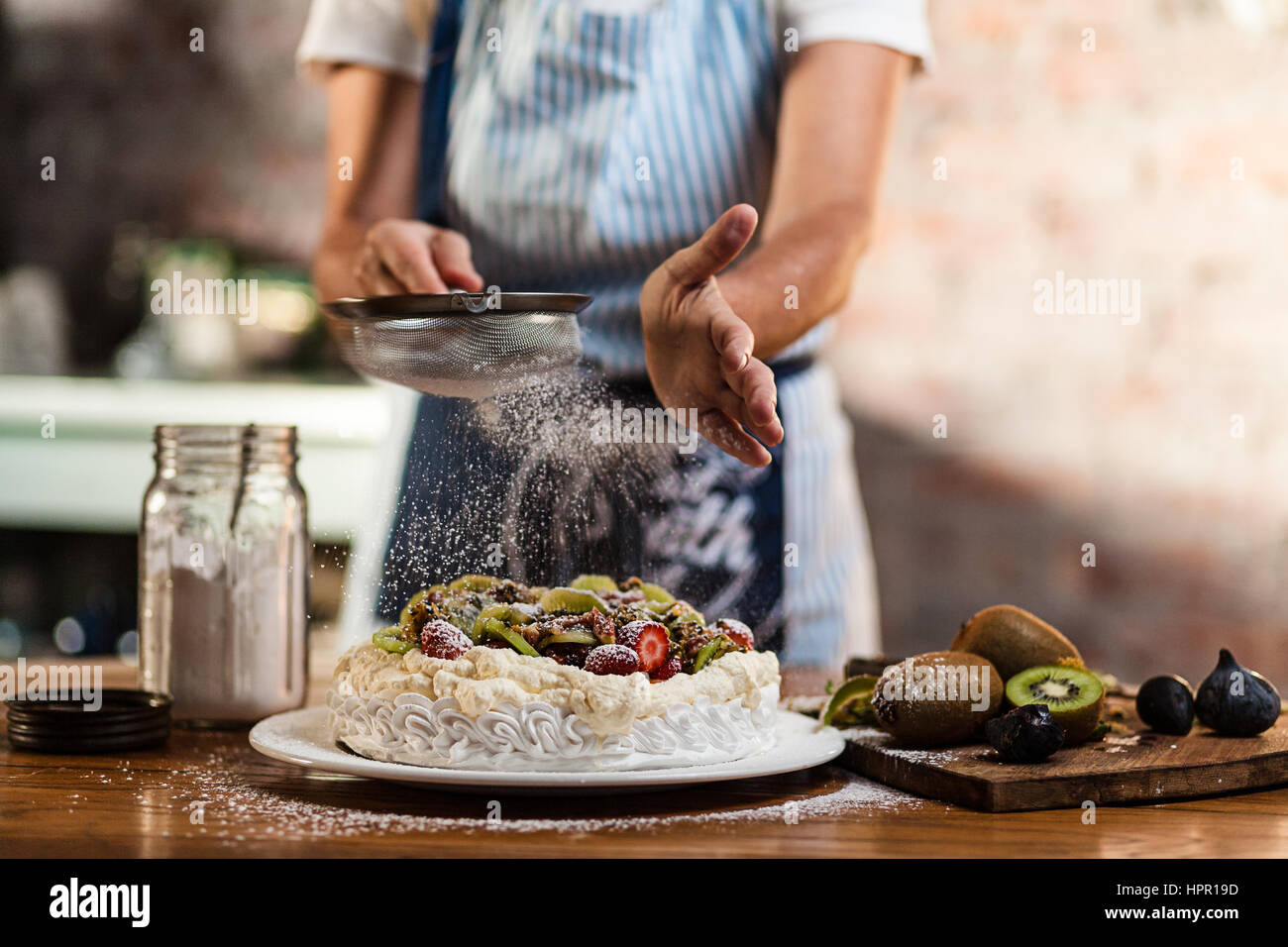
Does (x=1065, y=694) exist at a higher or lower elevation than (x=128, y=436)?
lower

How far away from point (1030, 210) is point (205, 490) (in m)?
2.55

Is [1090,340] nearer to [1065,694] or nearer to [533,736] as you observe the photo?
[1065,694]

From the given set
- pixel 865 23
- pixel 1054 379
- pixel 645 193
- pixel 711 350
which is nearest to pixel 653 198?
pixel 645 193

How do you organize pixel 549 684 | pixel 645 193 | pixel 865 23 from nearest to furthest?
pixel 549 684
pixel 865 23
pixel 645 193

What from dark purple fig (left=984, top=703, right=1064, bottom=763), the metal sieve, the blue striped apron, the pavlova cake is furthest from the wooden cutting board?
the blue striped apron

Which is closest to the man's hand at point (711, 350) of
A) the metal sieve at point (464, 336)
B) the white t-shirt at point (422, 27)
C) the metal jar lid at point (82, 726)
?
the metal sieve at point (464, 336)

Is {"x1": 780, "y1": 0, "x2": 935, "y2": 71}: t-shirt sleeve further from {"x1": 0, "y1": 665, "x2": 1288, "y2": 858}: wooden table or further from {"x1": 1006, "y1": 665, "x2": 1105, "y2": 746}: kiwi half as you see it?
{"x1": 0, "y1": 665, "x2": 1288, "y2": 858}: wooden table

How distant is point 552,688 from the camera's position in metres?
1.19

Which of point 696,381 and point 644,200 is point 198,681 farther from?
point 644,200

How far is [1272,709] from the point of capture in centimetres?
140

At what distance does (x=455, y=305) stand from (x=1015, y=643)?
746 millimetres

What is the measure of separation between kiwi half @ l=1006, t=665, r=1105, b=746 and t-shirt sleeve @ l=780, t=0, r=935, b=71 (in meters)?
1.19

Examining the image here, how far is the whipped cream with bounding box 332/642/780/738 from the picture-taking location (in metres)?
1.17
